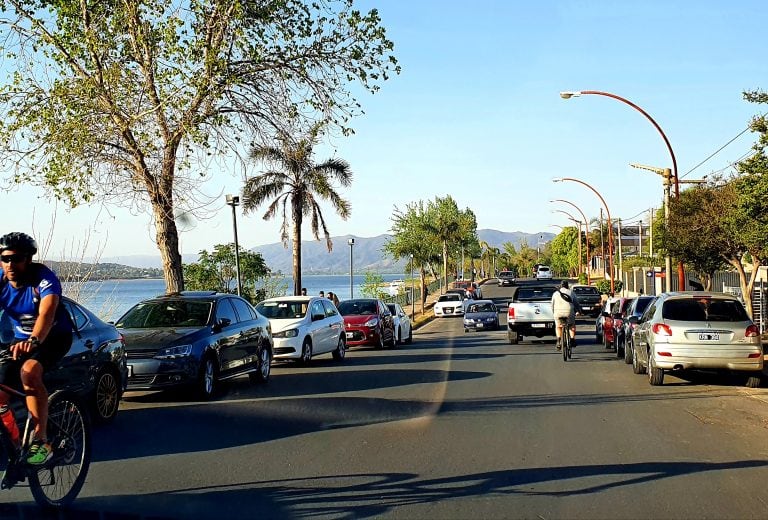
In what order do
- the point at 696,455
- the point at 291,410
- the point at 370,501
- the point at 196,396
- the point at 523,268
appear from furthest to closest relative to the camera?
the point at 523,268, the point at 196,396, the point at 291,410, the point at 696,455, the point at 370,501

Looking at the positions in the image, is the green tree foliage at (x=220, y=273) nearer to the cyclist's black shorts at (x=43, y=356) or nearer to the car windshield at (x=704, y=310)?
the car windshield at (x=704, y=310)

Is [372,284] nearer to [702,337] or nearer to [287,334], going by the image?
[287,334]

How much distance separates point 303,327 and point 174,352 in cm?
658

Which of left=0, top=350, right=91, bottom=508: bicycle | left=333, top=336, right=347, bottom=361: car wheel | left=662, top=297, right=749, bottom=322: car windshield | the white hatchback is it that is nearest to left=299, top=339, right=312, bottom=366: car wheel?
the white hatchback

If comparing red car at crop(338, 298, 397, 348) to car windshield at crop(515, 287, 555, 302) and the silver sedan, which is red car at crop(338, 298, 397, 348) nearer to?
car windshield at crop(515, 287, 555, 302)

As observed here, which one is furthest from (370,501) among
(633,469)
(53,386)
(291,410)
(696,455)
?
(291,410)

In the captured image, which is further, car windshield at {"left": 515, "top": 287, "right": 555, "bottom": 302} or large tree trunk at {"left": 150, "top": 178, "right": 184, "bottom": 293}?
car windshield at {"left": 515, "top": 287, "right": 555, "bottom": 302}

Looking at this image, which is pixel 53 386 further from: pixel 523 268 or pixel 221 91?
pixel 523 268

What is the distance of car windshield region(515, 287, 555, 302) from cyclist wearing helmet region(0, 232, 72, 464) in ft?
66.6

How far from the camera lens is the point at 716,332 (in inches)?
563

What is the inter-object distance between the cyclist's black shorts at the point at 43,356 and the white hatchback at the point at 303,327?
11946 millimetres

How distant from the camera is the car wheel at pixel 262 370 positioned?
15.4 m

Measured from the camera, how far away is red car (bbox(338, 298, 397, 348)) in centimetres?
2522

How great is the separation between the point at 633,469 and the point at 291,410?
5314mm
